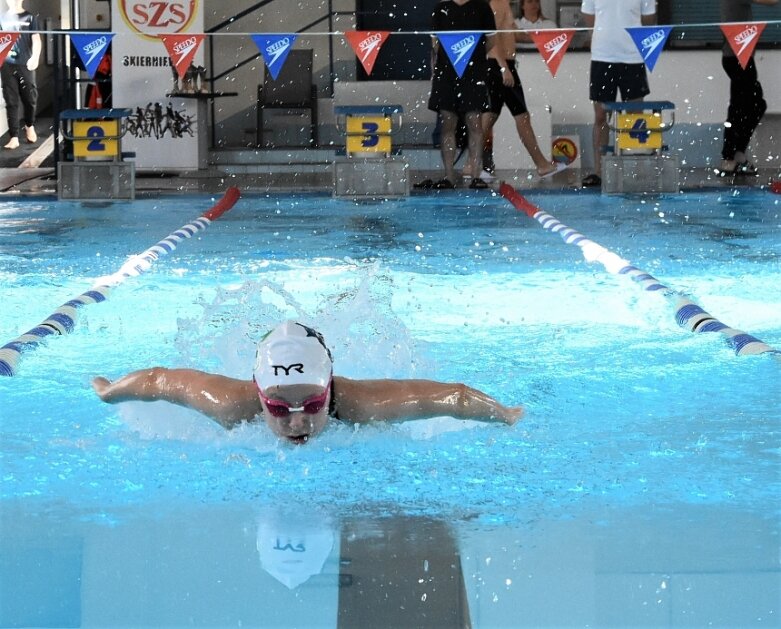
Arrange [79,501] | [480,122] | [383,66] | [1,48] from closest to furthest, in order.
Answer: [79,501]
[1,48]
[480,122]
[383,66]

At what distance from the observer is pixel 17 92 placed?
44.5 feet

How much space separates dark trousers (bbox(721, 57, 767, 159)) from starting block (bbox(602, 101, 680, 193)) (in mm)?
1189

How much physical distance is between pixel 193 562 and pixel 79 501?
0.56 metres

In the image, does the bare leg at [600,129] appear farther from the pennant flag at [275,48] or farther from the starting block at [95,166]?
the starting block at [95,166]

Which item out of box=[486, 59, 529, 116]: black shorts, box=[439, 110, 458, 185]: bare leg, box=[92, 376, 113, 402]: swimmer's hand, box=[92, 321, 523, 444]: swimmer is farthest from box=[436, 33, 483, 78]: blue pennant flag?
box=[92, 321, 523, 444]: swimmer

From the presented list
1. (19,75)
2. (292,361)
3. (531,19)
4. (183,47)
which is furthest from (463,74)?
(292,361)

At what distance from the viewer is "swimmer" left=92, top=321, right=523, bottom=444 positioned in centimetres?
314

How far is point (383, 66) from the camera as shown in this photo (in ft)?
47.5

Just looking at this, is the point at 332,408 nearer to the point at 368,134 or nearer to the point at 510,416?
the point at 510,416

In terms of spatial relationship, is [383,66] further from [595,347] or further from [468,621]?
[468,621]

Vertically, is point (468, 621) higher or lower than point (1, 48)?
lower

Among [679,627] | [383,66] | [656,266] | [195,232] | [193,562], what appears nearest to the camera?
[679,627]

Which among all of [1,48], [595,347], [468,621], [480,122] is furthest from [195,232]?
[468,621]

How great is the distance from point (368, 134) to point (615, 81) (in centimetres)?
204
